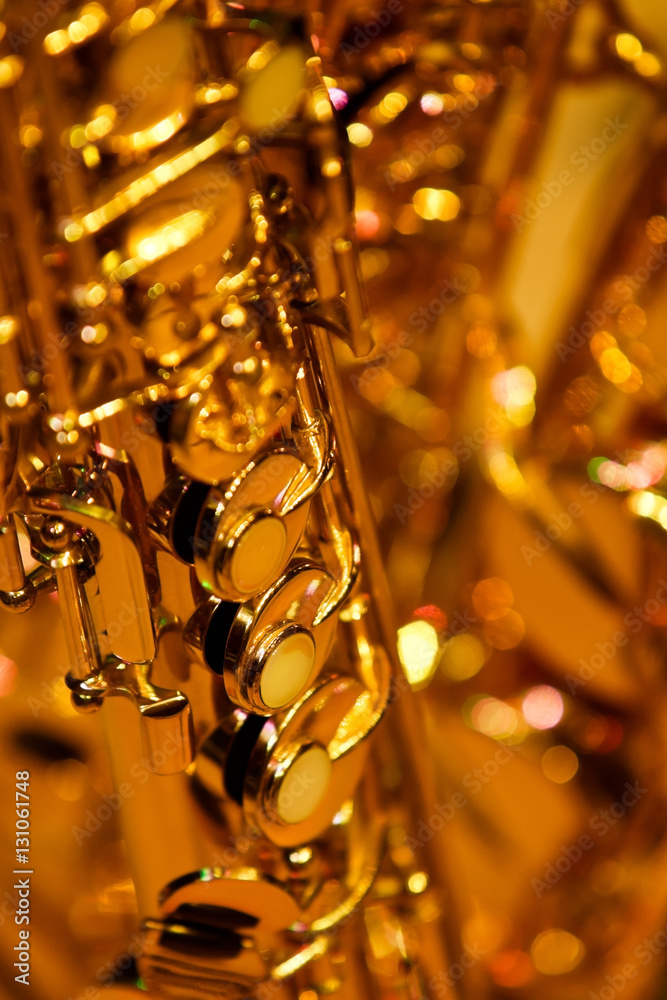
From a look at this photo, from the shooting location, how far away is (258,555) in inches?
11.4

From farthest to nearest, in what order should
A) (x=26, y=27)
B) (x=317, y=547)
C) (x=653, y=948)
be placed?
(x=653, y=948)
(x=317, y=547)
(x=26, y=27)

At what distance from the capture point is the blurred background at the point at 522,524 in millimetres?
574

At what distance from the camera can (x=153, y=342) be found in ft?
0.85

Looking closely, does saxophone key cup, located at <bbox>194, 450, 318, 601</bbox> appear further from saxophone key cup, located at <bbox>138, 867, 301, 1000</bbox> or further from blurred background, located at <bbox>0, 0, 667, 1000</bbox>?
blurred background, located at <bbox>0, 0, 667, 1000</bbox>

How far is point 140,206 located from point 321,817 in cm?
22

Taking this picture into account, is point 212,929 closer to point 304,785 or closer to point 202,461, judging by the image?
point 304,785

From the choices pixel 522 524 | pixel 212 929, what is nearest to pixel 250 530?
pixel 212 929

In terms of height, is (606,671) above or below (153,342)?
below

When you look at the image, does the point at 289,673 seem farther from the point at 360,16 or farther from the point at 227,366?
the point at 360,16

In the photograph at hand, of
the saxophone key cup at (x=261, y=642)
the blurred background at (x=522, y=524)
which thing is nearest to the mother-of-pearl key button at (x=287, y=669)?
the saxophone key cup at (x=261, y=642)

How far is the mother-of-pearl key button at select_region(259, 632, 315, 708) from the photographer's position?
0.30 m

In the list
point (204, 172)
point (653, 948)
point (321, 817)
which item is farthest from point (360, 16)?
point (653, 948)

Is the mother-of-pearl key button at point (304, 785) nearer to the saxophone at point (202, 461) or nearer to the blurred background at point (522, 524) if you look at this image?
the saxophone at point (202, 461)

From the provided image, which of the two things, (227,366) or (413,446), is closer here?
(227,366)
